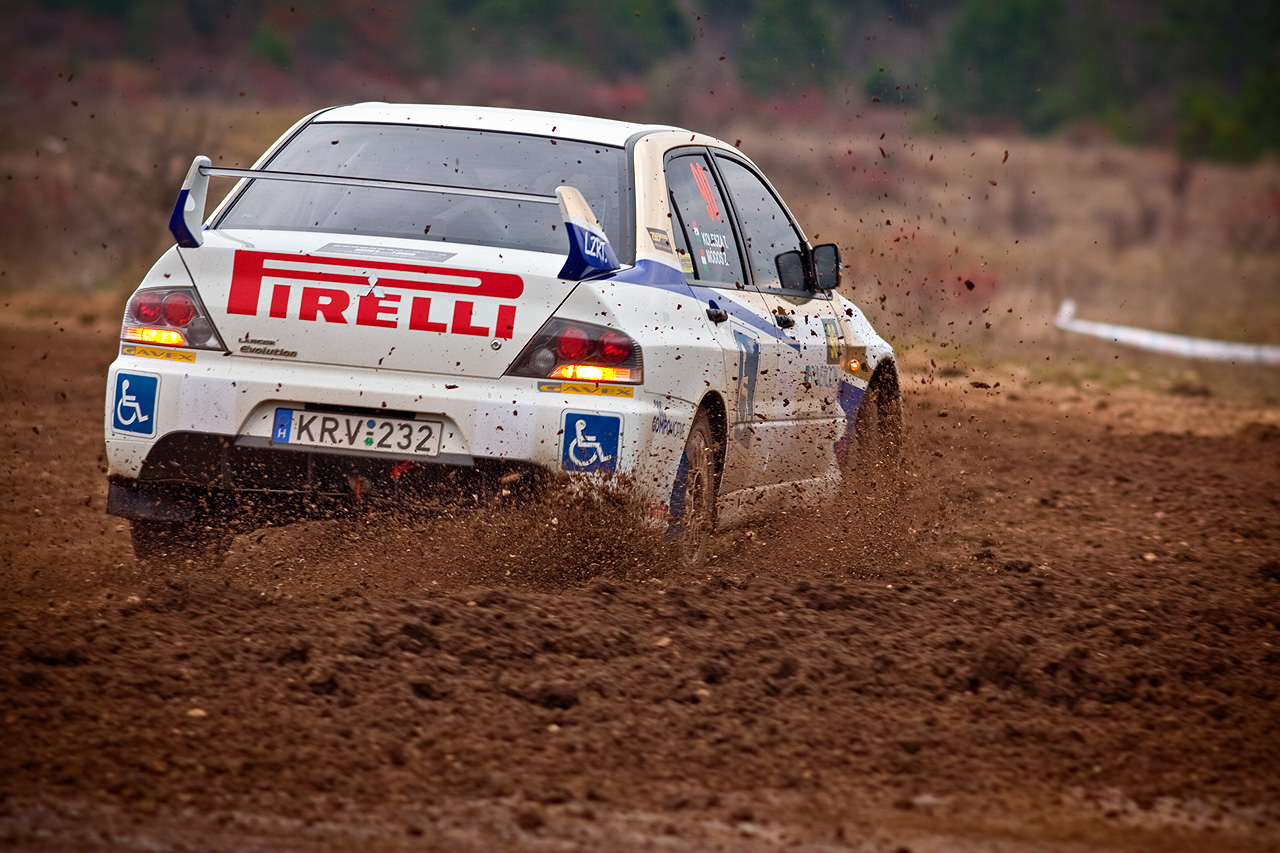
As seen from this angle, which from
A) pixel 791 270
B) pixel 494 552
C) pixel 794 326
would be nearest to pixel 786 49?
pixel 791 270

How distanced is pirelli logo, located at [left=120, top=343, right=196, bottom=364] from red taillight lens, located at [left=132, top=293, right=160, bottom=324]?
0.30 feet

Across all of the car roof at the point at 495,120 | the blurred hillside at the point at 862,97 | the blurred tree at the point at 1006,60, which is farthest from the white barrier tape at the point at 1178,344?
the blurred tree at the point at 1006,60

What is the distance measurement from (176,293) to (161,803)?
7.23ft

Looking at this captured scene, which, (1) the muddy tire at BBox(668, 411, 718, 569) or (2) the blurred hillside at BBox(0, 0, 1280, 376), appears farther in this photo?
(2) the blurred hillside at BBox(0, 0, 1280, 376)

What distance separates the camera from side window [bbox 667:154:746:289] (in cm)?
630

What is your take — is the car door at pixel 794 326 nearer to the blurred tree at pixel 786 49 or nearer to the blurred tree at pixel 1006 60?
the blurred tree at pixel 786 49

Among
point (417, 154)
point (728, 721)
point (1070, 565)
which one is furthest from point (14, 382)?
point (728, 721)

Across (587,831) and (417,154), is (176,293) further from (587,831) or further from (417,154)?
(587,831)

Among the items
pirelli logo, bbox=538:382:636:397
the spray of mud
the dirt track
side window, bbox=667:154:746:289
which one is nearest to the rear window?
side window, bbox=667:154:746:289

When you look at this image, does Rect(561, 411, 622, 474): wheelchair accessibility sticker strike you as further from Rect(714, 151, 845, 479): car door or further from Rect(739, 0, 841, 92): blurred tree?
Rect(739, 0, 841, 92): blurred tree

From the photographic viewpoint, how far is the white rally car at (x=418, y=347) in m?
5.34

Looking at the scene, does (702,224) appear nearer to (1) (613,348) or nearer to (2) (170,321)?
(1) (613,348)

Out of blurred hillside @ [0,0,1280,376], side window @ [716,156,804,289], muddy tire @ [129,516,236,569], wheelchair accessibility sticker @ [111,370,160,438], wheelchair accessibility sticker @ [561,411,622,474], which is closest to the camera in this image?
wheelchair accessibility sticker @ [561,411,622,474]

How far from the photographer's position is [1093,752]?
458 cm
